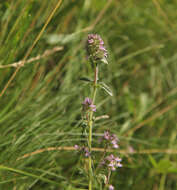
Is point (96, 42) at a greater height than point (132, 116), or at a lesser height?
lesser

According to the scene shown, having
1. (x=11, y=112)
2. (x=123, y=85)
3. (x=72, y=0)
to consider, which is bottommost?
(x=11, y=112)

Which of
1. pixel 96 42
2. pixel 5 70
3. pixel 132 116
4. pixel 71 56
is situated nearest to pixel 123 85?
pixel 132 116

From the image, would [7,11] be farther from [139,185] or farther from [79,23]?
[139,185]

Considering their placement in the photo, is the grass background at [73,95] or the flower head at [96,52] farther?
the grass background at [73,95]

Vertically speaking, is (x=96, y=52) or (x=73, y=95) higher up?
(x=73, y=95)

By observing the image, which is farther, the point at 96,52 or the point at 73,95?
the point at 73,95

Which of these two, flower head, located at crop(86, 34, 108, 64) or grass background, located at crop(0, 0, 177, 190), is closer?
flower head, located at crop(86, 34, 108, 64)

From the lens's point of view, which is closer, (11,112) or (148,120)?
(11,112)

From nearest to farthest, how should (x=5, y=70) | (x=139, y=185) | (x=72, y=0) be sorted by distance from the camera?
(x=5, y=70)
(x=139, y=185)
(x=72, y=0)
